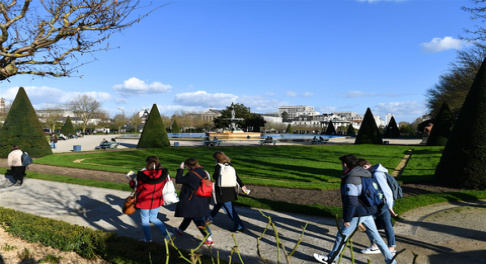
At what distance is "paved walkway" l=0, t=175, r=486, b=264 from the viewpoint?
5.01 metres

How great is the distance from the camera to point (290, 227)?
6.43 meters

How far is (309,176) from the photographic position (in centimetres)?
1334

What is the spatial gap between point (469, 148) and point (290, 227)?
6658mm

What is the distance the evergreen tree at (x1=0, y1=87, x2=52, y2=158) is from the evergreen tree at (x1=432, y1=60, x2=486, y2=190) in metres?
20.7

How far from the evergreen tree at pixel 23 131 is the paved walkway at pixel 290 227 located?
1161cm

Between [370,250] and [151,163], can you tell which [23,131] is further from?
[370,250]

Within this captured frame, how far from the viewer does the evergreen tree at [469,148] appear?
9367 mm

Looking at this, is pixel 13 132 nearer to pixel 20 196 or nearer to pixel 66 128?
pixel 20 196

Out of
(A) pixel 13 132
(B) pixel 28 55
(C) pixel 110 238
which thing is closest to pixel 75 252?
(C) pixel 110 238

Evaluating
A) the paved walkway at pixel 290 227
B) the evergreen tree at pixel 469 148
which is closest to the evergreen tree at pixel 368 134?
the evergreen tree at pixel 469 148

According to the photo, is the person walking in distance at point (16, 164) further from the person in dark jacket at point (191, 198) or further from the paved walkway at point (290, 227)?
the person in dark jacket at point (191, 198)

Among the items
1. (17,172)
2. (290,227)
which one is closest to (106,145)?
(17,172)

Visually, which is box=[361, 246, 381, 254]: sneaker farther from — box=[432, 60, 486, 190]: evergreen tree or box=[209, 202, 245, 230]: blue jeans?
box=[432, 60, 486, 190]: evergreen tree

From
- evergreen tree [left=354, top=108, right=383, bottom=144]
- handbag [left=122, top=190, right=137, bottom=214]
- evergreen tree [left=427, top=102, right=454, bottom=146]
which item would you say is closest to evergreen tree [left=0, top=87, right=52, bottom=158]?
handbag [left=122, top=190, right=137, bottom=214]
